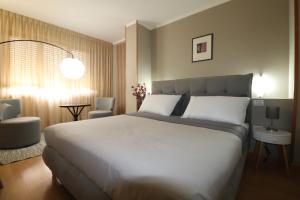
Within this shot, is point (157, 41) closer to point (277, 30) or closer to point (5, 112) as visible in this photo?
point (277, 30)

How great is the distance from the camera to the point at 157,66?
357cm

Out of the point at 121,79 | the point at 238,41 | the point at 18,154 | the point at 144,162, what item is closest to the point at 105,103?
the point at 121,79

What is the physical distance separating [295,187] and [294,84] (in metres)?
1.14

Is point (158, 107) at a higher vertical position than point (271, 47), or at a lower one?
lower

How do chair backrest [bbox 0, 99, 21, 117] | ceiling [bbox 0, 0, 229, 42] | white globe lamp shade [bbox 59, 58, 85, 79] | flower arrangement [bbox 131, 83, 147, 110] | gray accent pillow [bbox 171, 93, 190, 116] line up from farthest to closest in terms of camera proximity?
1. flower arrangement [bbox 131, 83, 147, 110]
2. white globe lamp shade [bbox 59, 58, 85, 79]
3. chair backrest [bbox 0, 99, 21, 117]
4. ceiling [bbox 0, 0, 229, 42]
5. gray accent pillow [bbox 171, 93, 190, 116]

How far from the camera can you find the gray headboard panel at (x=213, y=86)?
2133mm

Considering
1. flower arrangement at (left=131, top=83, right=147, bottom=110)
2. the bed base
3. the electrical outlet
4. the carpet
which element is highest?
flower arrangement at (left=131, top=83, right=147, bottom=110)

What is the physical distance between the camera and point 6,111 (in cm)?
265

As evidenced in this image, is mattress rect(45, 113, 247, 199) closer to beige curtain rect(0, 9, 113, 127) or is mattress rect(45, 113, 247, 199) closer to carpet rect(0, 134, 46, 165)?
carpet rect(0, 134, 46, 165)

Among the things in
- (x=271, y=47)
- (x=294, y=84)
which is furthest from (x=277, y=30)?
(x=294, y=84)

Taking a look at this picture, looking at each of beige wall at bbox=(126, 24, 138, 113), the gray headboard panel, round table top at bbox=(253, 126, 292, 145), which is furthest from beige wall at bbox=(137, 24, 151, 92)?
round table top at bbox=(253, 126, 292, 145)

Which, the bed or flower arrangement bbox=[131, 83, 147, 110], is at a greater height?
flower arrangement bbox=[131, 83, 147, 110]

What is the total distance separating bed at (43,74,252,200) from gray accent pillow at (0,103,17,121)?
63.6 inches

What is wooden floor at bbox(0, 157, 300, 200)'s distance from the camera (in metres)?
1.43
